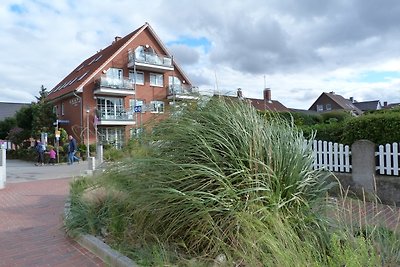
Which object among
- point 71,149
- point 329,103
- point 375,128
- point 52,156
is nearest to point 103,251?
point 375,128

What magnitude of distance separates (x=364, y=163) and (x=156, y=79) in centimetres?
2913

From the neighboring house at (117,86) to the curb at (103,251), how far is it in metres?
22.7

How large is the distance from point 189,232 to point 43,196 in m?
6.90

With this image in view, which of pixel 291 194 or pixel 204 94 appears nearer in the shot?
pixel 291 194

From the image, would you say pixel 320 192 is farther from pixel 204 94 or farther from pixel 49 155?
pixel 49 155

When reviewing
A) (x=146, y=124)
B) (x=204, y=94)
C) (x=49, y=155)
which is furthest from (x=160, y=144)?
(x=49, y=155)

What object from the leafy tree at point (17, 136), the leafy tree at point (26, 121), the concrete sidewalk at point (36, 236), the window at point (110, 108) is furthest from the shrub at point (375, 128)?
the leafy tree at point (17, 136)

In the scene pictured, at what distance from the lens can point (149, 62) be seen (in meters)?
32.2

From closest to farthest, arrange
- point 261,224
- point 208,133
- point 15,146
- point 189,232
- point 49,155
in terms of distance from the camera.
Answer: point 261,224, point 189,232, point 208,133, point 49,155, point 15,146

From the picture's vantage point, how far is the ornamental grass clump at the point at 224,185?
10.3 feet

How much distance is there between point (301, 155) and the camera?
377cm

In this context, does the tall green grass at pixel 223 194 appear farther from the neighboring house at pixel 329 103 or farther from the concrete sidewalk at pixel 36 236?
the neighboring house at pixel 329 103

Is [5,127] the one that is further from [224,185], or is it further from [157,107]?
[224,185]

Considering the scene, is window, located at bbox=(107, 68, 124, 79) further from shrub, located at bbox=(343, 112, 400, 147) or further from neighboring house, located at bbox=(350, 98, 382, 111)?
neighboring house, located at bbox=(350, 98, 382, 111)
